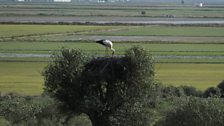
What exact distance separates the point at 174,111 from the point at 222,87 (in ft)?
36.0

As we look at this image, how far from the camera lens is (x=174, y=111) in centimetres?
1616

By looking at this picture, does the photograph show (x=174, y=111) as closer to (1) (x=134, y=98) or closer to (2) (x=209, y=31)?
(1) (x=134, y=98)

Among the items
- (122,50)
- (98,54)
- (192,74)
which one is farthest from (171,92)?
(122,50)

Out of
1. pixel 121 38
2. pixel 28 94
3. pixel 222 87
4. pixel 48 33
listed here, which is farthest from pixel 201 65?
pixel 48 33

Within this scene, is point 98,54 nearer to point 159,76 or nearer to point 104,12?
point 159,76

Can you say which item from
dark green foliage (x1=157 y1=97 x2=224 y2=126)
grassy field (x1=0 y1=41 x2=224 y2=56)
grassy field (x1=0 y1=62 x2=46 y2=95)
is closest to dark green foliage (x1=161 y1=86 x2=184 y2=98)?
grassy field (x1=0 y1=62 x2=46 y2=95)

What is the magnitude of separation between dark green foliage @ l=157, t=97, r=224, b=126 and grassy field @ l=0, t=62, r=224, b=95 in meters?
12.4

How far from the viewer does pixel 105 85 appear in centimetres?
1598

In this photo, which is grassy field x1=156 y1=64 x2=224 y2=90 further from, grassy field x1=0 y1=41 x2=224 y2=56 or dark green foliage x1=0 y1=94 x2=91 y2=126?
dark green foliage x1=0 y1=94 x2=91 y2=126

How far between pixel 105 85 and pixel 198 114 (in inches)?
107

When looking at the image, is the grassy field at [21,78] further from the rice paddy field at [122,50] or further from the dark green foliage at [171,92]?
the dark green foliage at [171,92]

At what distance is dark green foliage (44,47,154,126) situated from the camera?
15.6 metres

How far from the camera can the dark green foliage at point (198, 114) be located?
1555 centimetres

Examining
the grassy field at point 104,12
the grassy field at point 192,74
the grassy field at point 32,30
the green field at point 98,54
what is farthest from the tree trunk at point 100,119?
the grassy field at point 104,12
